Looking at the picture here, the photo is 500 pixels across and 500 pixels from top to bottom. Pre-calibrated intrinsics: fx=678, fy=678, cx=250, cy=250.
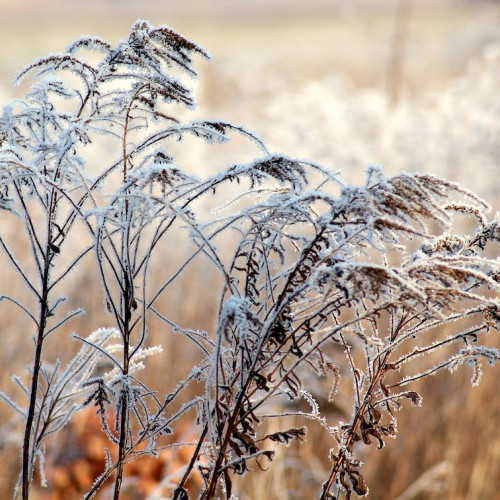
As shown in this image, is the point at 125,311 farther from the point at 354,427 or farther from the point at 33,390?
the point at 354,427

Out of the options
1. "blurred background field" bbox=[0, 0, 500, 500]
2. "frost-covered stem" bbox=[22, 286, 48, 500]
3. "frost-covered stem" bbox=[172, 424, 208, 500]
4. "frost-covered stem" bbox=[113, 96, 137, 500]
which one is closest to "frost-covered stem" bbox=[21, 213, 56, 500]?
"frost-covered stem" bbox=[22, 286, 48, 500]

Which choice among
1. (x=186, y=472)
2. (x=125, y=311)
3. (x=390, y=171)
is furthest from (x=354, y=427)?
(x=390, y=171)

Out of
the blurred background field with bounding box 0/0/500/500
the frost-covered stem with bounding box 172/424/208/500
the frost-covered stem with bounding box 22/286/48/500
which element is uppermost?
the blurred background field with bounding box 0/0/500/500

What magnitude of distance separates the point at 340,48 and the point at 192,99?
105 ft

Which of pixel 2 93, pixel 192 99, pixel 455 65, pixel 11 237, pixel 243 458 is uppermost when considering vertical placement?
pixel 455 65

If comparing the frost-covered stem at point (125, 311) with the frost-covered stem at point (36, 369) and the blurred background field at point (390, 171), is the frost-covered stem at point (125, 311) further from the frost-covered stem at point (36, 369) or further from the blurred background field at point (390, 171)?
the blurred background field at point (390, 171)

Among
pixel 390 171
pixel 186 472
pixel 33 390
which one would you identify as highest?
pixel 390 171

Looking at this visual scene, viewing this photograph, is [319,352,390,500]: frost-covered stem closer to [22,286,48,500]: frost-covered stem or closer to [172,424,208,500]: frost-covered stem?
[172,424,208,500]: frost-covered stem

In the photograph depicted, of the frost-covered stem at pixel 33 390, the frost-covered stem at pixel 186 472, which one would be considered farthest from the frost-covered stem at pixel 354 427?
the frost-covered stem at pixel 33 390

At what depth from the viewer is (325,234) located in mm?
1022

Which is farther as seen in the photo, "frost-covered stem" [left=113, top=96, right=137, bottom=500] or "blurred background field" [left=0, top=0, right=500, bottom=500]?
"blurred background field" [left=0, top=0, right=500, bottom=500]

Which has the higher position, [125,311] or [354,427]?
[125,311]

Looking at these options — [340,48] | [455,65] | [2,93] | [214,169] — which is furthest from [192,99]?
[340,48]

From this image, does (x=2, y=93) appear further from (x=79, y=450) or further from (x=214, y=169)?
(x=79, y=450)
